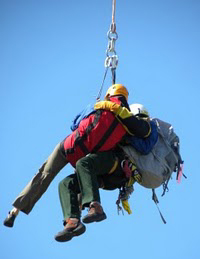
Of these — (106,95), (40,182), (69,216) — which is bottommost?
(69,216)

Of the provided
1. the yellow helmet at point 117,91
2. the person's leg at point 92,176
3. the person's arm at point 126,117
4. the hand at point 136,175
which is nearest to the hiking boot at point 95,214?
the person's leg at point 92,176

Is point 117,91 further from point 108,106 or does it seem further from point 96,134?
point 96,134

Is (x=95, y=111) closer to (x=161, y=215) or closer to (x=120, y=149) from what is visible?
(x=120, y=149)

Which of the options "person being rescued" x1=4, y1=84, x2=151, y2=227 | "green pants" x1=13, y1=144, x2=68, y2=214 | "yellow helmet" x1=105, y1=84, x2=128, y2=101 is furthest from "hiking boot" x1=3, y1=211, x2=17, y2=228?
"yellow helmet" x1=105, y1=84, x2=128, y2=101

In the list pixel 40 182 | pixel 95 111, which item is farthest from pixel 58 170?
pixel 95 111

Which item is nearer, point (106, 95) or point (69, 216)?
point (69, 216)

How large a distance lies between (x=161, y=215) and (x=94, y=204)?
1.53m

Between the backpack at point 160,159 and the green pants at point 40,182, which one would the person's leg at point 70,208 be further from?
the backpack at point 160,159

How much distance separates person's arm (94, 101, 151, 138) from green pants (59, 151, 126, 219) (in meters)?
0.44

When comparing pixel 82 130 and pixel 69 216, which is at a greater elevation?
pixel 82 130

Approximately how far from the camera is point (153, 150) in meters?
12.2

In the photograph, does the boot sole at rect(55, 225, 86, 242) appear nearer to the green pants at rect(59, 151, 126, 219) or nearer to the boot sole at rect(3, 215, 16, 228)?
the green pants at rect(59, 151, 126, 219)

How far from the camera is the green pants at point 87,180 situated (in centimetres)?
1127

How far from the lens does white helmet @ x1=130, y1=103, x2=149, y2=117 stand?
12.4 metres
